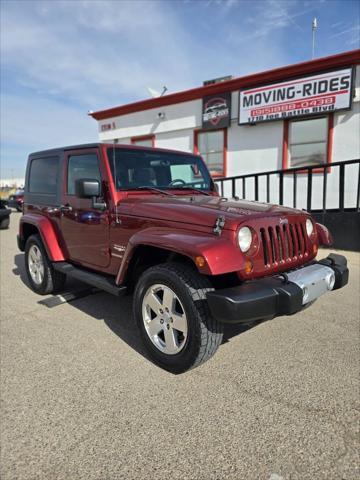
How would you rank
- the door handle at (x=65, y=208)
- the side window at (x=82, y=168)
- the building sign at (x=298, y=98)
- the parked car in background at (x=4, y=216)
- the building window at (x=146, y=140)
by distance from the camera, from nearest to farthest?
1. the side window at (x=82, y=168)
2. the door handle at (x=65, y=208)
3. the building sign at (x=298, y=98)
4. the parked car in background at (x=4, y=216)
5. the building window at (x=146, y=140)

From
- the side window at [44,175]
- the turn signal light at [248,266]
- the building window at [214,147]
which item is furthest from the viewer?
the building window at [214,147]

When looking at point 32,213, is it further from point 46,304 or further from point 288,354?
point 288,354

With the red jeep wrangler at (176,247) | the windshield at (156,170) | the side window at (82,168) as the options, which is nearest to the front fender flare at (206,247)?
the red jeep wrangler at (176,247)

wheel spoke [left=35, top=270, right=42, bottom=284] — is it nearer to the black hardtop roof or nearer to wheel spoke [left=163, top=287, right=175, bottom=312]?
the black hardtop roof

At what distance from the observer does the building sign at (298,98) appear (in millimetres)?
8117

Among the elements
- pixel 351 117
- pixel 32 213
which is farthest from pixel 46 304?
pixel 351 117

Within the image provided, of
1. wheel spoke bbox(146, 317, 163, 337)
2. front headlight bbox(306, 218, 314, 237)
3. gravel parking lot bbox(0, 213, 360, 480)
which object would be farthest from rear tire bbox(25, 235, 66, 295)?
front headlight bbox(306, 218, 314, 237)

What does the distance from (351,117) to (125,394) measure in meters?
8.44

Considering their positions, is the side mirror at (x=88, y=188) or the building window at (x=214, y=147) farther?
the building window at (x=214, y=147)

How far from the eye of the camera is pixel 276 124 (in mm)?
9367

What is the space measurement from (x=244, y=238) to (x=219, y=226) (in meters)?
0.20

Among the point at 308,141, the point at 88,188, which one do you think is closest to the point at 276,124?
the point at 308,141

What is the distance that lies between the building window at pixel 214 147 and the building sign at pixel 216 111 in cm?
32

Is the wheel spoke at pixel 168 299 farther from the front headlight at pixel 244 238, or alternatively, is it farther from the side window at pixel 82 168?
the side window at pixel 82 168
